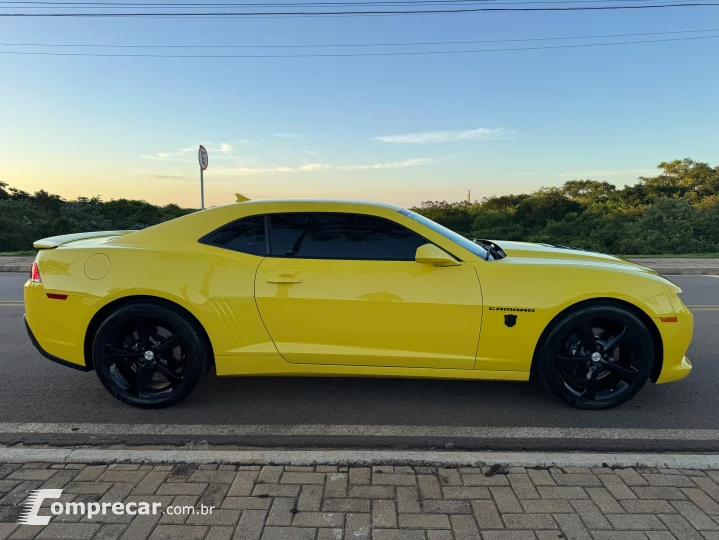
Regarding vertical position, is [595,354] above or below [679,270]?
above

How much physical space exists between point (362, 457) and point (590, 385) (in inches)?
69.5

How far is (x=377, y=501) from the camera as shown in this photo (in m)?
2.24

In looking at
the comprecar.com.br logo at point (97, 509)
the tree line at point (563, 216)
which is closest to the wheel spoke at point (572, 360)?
the comprecar.com.br logo at point (97, 509)

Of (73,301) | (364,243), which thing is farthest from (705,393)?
(73,301)

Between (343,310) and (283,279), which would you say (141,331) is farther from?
(343,310)

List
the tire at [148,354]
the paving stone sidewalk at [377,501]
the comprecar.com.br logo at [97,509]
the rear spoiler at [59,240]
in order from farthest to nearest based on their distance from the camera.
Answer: the rear spoiler at [59,240] < the tire at [148,354] < the comprecar.com.br logo at [97,509] < the paving stone sidewalk at [377,501]

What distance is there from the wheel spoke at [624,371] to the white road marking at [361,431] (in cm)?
37

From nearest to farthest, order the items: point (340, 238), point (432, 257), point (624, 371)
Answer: point (432, 257), point (624, 371), point (340, 238)

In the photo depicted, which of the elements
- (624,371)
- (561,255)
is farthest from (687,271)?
(624,371)

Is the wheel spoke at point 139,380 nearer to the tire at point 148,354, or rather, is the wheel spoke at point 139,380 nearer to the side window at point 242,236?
the tire at point 148,354

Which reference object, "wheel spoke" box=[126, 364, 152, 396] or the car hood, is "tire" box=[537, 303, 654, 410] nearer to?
the car hood

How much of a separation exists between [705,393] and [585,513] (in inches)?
88.5

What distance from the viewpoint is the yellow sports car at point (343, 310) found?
3.17 metres

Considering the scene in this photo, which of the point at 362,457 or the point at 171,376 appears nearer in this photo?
the point at 362,457
